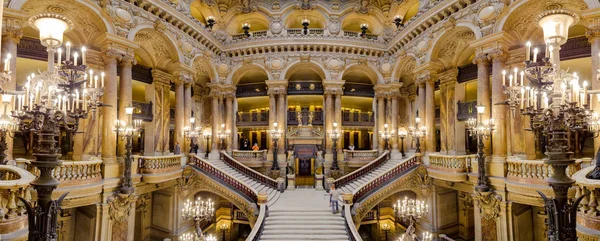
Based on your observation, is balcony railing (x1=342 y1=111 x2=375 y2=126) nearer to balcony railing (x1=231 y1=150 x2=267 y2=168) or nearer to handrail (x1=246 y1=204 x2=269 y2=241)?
balcony railing (x1=231 y1=150 x2=267 y2=168)

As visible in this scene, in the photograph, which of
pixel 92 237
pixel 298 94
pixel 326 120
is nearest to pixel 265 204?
pixel 92 237

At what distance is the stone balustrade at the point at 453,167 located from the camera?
1383 cm

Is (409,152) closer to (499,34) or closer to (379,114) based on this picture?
(379,114)

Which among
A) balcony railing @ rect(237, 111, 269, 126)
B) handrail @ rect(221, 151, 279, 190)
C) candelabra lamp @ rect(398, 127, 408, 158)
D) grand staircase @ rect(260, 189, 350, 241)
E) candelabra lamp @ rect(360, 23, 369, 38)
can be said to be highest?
candelabra lamp @ rect(360, 23, 369, 38)

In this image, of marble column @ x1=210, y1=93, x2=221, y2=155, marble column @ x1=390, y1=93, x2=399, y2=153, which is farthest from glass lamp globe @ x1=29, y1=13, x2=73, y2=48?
marble column @ x1=390, y1=93, x2=399, y2=153

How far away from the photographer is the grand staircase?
12.3 meters

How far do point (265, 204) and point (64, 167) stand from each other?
748cm

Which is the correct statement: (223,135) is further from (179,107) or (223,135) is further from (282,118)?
(179,107)

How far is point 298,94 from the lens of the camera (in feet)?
78.6

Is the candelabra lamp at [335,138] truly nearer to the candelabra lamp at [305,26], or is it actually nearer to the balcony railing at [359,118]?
the balcony railing at [359,118]

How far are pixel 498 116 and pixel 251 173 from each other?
41.8 ft

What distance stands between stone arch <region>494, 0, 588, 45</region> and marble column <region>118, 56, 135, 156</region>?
15719 millimetres

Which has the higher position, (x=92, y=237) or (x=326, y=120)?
(x=326, y=120)

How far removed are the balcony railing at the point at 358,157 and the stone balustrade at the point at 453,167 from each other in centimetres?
635
